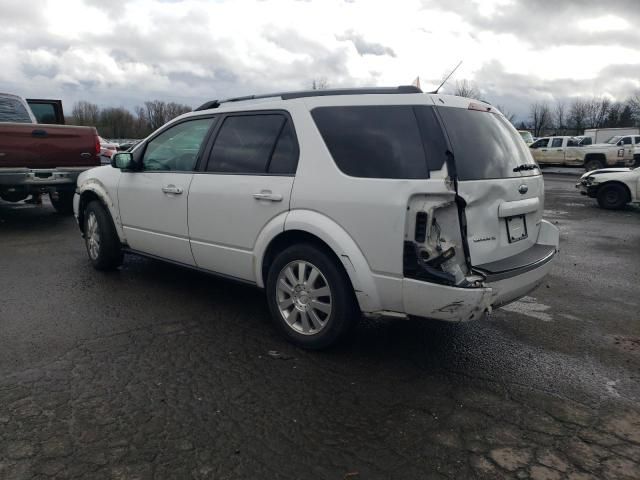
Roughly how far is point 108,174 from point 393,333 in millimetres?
3596

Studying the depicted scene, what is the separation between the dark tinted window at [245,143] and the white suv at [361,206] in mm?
12

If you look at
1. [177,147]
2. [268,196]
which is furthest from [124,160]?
[268,196]

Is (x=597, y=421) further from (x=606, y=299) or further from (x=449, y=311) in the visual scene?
(x=606, y=299)

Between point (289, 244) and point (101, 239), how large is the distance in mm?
2789

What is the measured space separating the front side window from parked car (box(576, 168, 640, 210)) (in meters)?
11.5

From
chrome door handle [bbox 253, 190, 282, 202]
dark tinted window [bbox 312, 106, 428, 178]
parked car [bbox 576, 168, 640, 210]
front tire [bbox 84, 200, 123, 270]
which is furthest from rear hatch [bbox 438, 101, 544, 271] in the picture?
parked car [bbox 576, 168, 640, 210]

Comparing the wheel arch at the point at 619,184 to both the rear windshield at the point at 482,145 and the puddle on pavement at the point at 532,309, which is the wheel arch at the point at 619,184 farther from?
the rear windshield at the point at 482,145

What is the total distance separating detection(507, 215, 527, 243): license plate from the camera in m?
3.65

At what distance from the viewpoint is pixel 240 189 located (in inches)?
163

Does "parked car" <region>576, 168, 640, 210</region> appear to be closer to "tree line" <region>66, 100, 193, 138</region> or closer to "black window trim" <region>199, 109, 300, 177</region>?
"black window trim" <region>199, 109, 300, 177</region>

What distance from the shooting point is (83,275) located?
5.76 m

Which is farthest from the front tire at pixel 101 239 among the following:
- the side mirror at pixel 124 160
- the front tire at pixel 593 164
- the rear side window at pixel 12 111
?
the front tire at pixel 593 164

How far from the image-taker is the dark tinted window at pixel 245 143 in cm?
409

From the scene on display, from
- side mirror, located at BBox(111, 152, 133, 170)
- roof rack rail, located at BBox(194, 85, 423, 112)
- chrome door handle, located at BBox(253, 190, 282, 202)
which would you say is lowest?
chrome door handle, located at BBox(253, 190, 282, 202)
